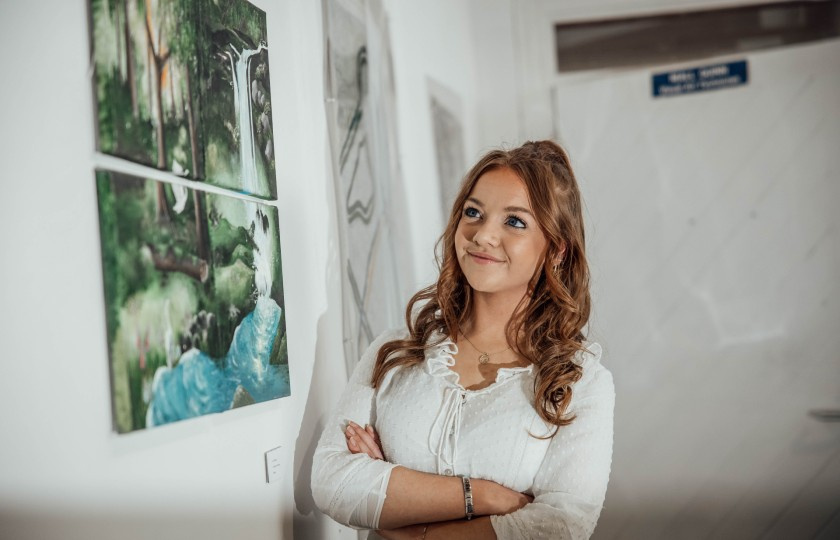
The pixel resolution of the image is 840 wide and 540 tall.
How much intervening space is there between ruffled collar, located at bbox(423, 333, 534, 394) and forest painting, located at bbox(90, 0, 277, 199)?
20.5 inches

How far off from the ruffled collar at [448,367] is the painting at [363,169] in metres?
0.37

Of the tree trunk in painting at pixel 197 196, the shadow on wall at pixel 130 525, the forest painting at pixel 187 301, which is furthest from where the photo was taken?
the tree trunk in painting at pixel 197 196

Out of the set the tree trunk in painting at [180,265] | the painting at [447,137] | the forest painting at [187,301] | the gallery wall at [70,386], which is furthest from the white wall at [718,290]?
the tree trunk in painting at [180,265]

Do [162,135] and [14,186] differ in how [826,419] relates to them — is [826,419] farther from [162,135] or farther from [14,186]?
[14,186]

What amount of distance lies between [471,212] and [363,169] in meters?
0.52

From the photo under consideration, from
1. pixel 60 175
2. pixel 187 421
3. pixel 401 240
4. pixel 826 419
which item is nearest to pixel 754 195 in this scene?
pixel 826 419

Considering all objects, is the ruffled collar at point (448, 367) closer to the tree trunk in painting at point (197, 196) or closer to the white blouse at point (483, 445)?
the white blouse at point (483, 445)

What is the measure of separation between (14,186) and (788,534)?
10.4 feet

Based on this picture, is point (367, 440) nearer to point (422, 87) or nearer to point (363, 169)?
point (363, 169)

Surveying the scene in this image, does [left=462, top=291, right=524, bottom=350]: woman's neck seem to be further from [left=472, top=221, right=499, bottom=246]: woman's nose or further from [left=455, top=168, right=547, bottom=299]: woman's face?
[left=472, top=221, right=499, bottom=246]: woman's nose

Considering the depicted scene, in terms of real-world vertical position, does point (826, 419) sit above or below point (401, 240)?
below

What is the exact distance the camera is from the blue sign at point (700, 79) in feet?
10.9

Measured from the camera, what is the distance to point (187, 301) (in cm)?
132

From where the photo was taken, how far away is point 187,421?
1.33m
